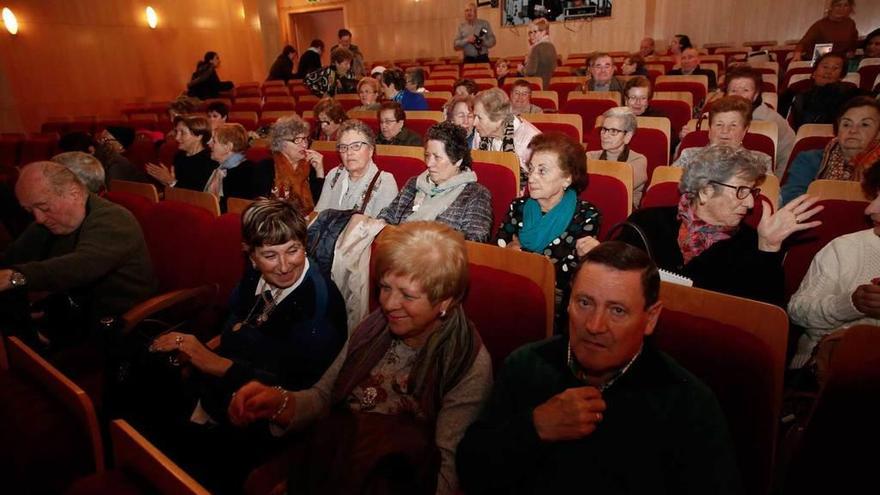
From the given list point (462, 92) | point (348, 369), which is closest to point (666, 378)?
point (348, 369)

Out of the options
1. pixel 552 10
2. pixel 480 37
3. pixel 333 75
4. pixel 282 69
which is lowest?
pixel 333 75

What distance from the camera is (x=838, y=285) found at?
162 centimetres

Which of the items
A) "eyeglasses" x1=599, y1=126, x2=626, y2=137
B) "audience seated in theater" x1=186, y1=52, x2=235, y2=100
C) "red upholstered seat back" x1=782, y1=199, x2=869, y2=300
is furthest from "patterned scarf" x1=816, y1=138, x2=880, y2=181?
"audience seated in theater" x1=186, y1=52, x2=235, y2=100

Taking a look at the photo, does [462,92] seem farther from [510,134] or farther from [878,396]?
[878,396]

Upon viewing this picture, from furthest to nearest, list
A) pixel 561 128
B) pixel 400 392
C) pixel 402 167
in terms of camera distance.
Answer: pixel 561 128 → pixel 402 167 → pixel 400 392

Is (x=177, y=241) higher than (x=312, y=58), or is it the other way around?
(x=312, y=58)

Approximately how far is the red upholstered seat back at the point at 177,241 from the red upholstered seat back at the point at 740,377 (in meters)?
2.05

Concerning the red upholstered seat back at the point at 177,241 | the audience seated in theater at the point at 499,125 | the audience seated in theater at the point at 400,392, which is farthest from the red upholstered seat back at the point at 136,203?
the audience seated in theater at the point at 499,125

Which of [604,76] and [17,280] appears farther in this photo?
[604,76]

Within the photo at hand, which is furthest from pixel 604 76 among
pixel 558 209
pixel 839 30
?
pixel 558 209

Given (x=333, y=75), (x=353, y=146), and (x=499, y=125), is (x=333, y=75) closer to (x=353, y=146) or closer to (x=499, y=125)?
(x=499, y=125)

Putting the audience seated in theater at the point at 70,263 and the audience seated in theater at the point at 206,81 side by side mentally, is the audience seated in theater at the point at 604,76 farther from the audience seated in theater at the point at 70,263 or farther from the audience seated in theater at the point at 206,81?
the audience seated in theater at the point at 206,81

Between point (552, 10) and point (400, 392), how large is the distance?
10.5m

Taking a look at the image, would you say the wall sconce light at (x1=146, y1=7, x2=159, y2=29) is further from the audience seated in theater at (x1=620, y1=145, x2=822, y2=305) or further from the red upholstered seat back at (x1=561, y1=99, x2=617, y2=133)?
the audience seated in theater at (x1=620, y1=145, x2=822, y2=305)
